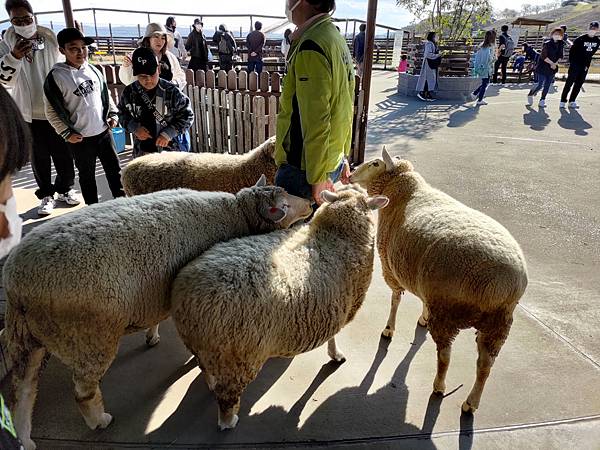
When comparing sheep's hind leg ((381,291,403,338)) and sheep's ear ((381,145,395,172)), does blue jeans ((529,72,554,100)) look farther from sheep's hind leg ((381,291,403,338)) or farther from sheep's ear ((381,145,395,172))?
sheep's hind leg ((381,291,403,338))

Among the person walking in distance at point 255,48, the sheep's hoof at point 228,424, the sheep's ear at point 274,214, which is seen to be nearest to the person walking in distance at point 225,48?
the person walking in distance at point 255,48

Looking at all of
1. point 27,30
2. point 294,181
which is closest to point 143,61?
point 27,30

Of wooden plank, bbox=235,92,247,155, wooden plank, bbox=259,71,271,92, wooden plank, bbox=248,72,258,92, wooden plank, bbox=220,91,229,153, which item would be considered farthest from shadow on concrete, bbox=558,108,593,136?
wooden plank, bbox=220,91,229,153

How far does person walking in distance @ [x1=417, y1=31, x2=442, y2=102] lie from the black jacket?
256 inches

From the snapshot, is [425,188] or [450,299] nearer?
[450,299]

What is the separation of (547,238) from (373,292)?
242 centimetres

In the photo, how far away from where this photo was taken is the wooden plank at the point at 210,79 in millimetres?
7465

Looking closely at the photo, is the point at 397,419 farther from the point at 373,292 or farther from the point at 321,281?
the point at 373,292

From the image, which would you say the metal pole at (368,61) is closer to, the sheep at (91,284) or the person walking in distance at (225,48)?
the sheep at (91,284)

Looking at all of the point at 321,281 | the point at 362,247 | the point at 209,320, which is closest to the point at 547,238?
the point at 362,247

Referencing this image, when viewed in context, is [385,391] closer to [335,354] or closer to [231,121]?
[335,354]

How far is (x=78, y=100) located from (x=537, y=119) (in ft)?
34.9

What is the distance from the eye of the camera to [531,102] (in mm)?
12570

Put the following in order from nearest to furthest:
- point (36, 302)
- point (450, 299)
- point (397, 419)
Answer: point (36, 302) < point (450, 299) < point (397, 419)
